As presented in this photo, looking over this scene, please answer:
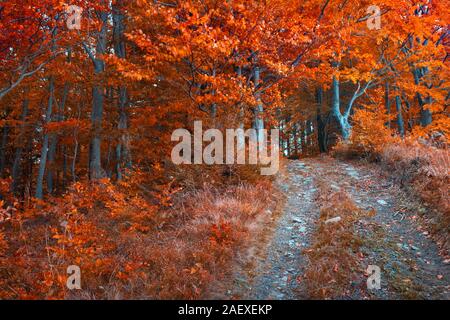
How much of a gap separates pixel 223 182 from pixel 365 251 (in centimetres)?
399

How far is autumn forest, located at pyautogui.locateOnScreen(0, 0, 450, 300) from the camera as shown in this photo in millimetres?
4660

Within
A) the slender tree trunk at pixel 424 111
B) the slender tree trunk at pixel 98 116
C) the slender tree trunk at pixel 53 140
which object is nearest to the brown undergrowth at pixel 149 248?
the slender tree trunk at pixel 98 116

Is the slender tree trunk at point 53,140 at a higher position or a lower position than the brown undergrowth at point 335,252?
higher

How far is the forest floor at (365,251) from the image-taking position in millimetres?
4309

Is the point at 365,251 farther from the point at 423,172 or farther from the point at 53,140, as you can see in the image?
the point at 53,140

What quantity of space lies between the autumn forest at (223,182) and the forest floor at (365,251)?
3 centimetres

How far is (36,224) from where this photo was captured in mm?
10055

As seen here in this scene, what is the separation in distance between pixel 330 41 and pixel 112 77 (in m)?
7.10

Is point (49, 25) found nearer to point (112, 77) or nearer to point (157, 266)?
point (112, 77)

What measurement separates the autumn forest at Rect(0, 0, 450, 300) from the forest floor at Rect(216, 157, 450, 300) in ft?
0.10

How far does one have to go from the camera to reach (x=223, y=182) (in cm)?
823

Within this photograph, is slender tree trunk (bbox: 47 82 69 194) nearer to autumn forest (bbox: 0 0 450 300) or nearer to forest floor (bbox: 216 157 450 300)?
autumn forest (bbox: 0 0 450 300)

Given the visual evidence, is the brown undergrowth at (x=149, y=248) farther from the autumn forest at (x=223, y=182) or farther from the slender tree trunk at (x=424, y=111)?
the slender tree trunk at (x=424, y=111)
